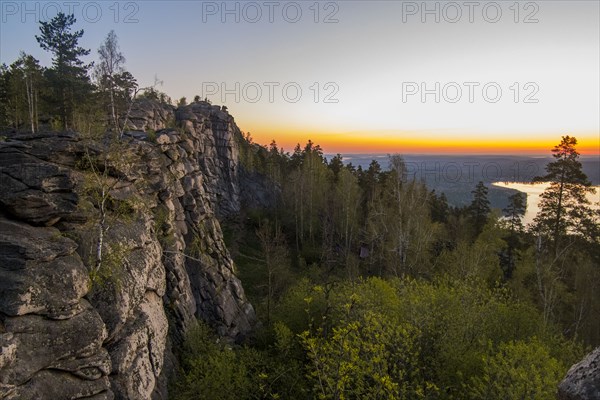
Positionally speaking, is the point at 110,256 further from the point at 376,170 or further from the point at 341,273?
the point at 376,170

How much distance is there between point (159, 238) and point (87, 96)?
30.6m

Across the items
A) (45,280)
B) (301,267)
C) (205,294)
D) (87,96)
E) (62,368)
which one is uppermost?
(87,96)

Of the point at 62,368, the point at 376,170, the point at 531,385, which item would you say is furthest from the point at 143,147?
the point at 376,170

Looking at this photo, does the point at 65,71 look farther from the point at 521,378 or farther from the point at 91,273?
the point at 521,378

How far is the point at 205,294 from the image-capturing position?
84.8 feet

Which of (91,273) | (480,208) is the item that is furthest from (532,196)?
(91,273)

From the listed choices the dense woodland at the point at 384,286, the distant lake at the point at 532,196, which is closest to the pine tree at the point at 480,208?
the dense woodland at the point at 384,286

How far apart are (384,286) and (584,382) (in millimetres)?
22017

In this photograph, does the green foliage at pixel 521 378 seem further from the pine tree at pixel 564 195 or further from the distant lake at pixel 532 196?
the distant lake at pixel 532 196

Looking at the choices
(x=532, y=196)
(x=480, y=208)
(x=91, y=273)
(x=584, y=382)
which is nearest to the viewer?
(x=584, y=382)

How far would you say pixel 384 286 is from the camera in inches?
996

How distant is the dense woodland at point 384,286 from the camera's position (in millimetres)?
15930

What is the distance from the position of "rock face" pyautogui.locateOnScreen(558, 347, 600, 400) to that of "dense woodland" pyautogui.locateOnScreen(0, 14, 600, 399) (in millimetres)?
7539

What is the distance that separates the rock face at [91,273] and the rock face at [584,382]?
14631 mm
